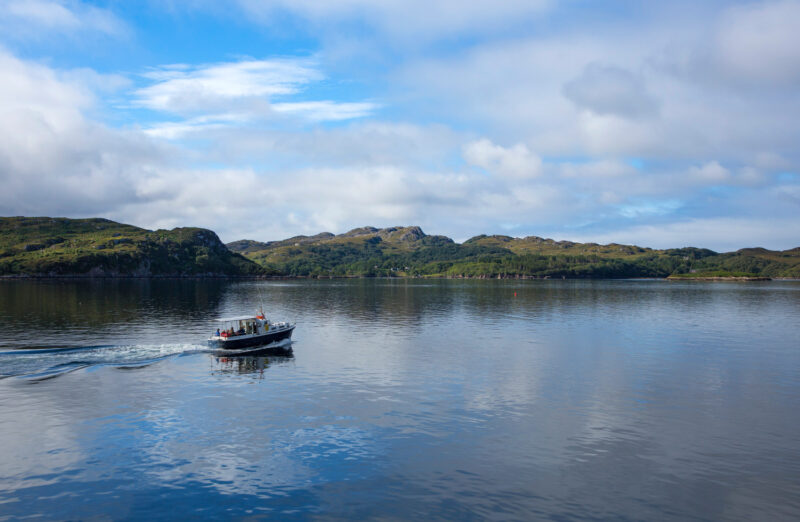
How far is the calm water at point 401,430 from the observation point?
85.4 feet

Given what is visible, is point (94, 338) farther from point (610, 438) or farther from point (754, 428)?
point (754, 428)

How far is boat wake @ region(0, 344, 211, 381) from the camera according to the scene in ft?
177

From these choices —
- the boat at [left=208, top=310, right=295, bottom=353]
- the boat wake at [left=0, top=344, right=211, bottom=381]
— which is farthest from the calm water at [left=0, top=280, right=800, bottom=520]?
the boat at [left=208, top=310, right=295, bottom=353]

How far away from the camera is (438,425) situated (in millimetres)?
37719

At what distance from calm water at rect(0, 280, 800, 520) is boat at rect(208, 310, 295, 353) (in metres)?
2.71

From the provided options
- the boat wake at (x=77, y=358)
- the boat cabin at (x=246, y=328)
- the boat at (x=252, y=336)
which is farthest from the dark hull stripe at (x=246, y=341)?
the boat wake at (x=77, y=358)

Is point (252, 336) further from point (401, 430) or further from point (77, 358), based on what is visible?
point (401, 430)

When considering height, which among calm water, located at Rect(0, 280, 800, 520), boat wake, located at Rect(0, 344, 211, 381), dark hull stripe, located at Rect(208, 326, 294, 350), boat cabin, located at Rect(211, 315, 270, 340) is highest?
boat cabin, located at Rect(211, 315, 270, 340)

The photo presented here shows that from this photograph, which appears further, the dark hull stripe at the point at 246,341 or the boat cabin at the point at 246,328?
the boat cabin at the point at 246,328

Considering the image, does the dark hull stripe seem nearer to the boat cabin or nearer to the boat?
the boat

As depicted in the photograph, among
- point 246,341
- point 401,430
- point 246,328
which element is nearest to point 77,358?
point 246,341

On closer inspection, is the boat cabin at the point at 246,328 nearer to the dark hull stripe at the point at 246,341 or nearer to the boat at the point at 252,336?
the boat at the point at 252,336

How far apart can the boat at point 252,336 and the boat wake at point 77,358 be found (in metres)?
2.77

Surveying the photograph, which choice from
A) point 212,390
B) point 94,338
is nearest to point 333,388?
point 212,390
